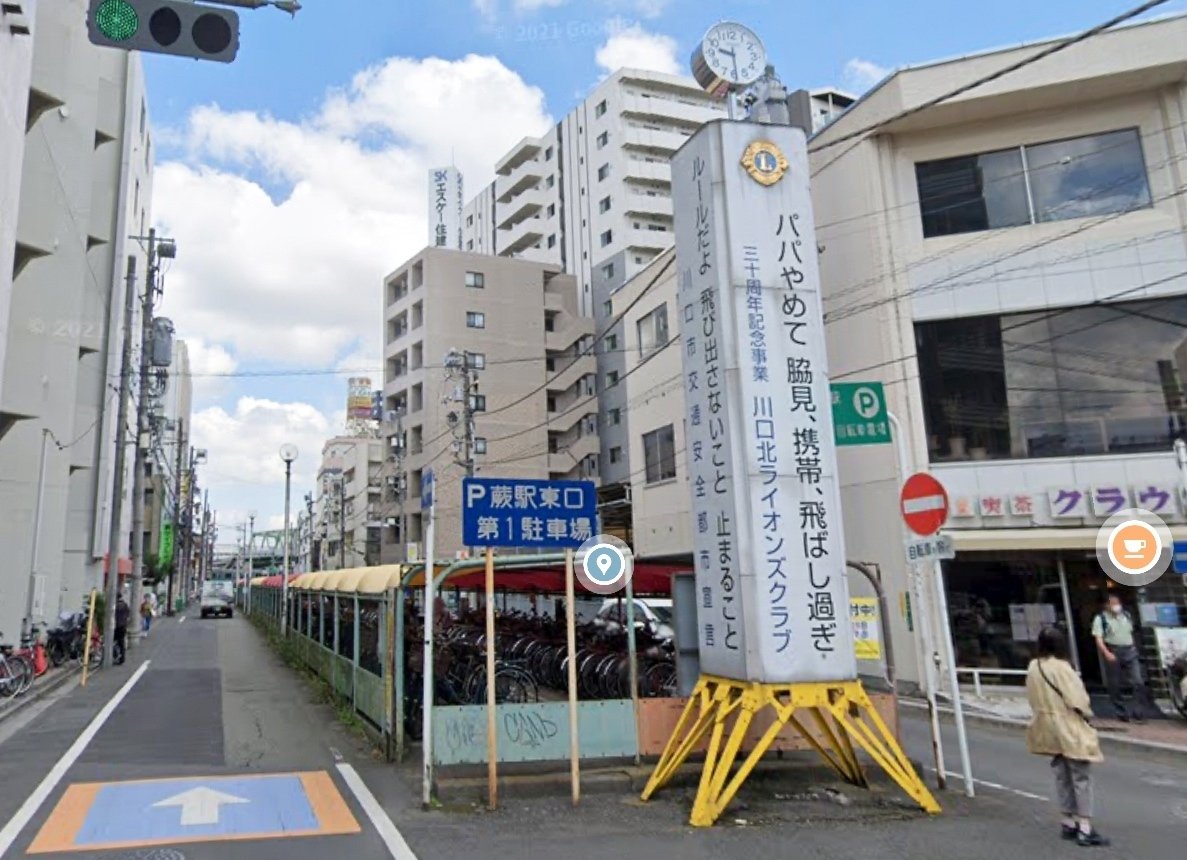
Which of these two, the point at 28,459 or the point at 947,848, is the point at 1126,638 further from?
the point at 28,459

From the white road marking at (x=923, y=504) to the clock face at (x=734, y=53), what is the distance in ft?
18.7

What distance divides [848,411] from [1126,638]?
6.72 m

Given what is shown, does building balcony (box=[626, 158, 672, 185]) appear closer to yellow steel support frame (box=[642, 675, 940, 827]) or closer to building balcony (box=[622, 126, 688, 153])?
building balcony (box=[622, 126, 688, 153])

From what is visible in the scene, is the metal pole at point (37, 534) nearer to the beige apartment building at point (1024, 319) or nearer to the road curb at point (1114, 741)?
the beige apartment building at point (1024, 319)

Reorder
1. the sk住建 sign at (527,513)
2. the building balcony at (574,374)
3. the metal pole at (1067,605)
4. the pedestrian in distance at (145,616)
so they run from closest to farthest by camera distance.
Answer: the sk住建 sign at (527,513) < the metal pole at (1067,605) < the pedestrian in distance at (145,616) < the building balcony at (574,374)

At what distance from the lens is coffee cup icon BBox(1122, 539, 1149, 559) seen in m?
15.0

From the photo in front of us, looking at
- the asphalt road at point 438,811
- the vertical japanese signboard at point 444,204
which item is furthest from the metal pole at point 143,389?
the vertical japanese signboard at point 444,204

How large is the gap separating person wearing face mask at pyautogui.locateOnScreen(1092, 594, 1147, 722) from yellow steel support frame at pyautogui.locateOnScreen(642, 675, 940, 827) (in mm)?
6343

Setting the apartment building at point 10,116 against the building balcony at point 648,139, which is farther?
the building balcony at point 648,139

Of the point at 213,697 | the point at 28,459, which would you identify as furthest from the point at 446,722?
the point at 28,459

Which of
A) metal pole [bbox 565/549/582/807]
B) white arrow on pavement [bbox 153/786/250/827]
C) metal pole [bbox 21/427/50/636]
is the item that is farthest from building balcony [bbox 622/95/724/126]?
white arrow on pavement [bbox 153/786/250/827]

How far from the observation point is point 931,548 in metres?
8.54

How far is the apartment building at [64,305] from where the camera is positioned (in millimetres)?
18500

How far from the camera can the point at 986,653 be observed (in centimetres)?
1647
